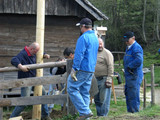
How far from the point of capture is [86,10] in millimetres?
10266

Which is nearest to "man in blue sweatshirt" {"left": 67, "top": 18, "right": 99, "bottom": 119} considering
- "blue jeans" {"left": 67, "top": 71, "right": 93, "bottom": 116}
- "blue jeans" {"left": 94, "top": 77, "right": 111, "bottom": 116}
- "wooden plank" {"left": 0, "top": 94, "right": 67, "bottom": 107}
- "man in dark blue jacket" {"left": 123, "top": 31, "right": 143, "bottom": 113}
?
"blue jeans" {"left": 67, "top": 71, "right": 93, "bottom": 116}

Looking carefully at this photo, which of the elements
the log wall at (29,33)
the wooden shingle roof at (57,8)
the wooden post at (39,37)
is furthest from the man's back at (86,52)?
the log wall at (29,33)

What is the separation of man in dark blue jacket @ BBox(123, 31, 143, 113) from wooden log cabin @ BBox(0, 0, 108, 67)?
2908 mm

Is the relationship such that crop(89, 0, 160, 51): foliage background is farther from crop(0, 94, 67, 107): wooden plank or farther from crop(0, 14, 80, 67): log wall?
crop(0, 94, 67, 107): wooden plank

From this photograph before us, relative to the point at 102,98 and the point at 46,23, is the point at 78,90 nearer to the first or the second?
the point at 102,98

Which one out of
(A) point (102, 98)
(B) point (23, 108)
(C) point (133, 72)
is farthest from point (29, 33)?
(A) point (102, 98)

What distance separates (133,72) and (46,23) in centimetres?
444

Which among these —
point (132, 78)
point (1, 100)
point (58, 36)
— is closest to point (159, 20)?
point (58, 36)

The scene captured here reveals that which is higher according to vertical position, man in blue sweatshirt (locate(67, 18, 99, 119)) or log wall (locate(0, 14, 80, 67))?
log wall (locate(0, 14, 80, 67))

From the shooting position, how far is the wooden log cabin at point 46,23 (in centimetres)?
1025

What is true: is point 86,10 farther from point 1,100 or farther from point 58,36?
point 1,100

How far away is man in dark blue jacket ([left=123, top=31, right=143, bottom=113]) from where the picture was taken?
7480mm

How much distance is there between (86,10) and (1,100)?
5.00 metres

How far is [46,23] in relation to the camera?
10.9 meters
